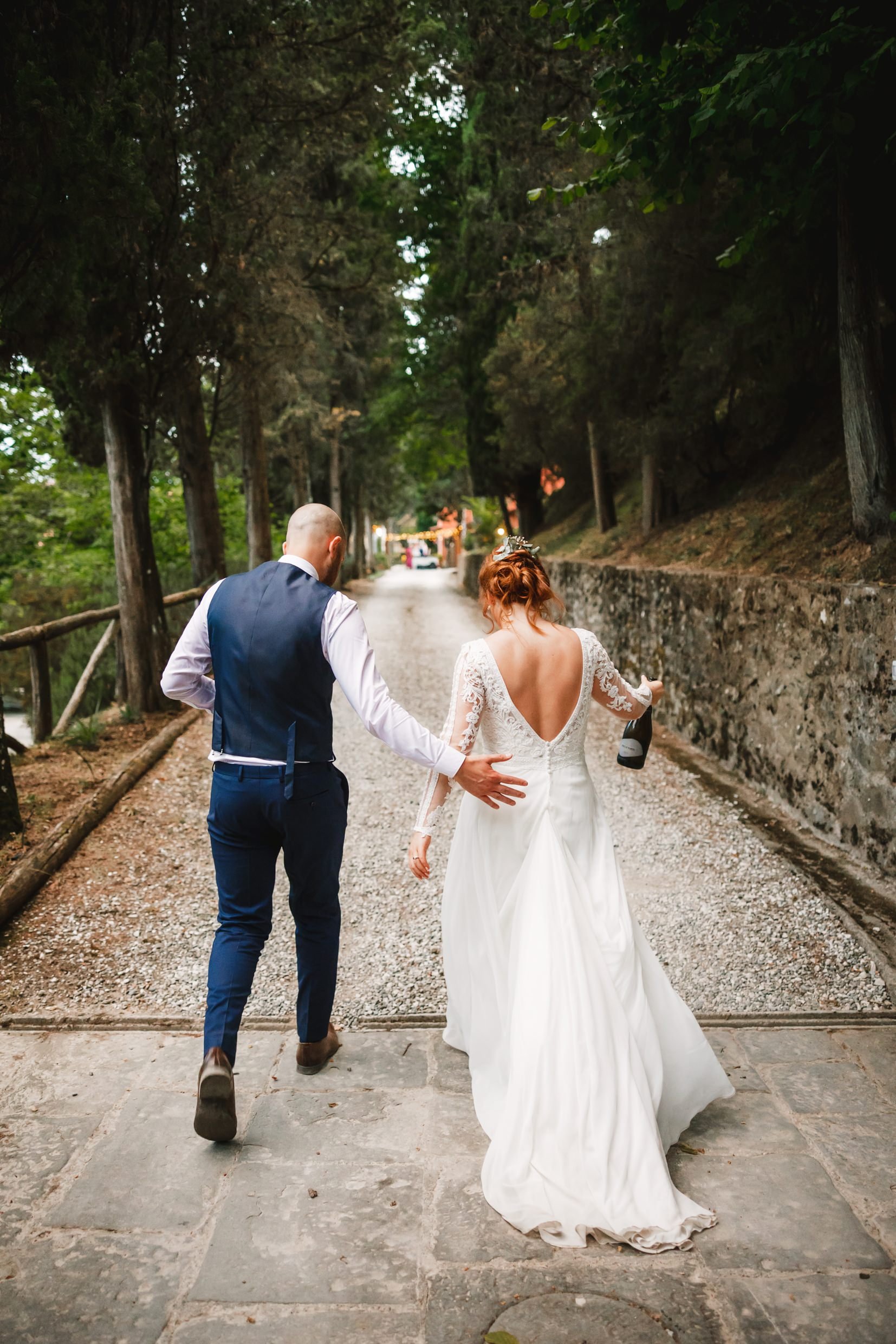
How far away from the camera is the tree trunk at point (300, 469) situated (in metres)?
20.4

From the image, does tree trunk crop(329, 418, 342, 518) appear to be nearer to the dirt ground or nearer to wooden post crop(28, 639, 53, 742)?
the dirt ground

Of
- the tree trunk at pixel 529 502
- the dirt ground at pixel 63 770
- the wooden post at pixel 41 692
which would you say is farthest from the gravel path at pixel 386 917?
the tree trunk at pixel 529 502

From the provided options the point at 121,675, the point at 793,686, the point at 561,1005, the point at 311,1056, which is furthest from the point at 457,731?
the point at 121,675

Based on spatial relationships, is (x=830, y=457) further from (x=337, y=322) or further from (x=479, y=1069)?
(x=337, y=322)

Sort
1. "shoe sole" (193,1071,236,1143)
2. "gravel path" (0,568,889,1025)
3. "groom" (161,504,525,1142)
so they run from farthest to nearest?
"gravel path" (0,568,889,1025) < "groom" (161,504,525,1142) < "shoe sole" (193,1071,236,1143)

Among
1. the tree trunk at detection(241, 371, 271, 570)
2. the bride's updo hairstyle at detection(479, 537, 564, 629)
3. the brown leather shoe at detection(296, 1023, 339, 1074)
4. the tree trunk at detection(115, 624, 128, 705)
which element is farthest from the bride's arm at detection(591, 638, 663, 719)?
the tree trunk at detection(241, 371, 271, 570)

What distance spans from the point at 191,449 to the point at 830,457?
756 centimetres

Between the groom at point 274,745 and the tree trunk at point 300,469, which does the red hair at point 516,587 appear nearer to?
the groom at point 274,745

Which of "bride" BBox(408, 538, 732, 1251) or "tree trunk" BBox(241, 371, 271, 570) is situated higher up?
"tree trunk" BBox(241, 371, 271, 570)

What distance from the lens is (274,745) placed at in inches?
127

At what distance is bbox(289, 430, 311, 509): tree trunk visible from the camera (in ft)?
67.1

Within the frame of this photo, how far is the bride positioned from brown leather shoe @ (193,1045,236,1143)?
2.75ft

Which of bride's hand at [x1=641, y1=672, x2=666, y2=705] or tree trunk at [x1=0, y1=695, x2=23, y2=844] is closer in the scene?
bride's hand at [x1=641, y1=672, x2=666, y2=705]

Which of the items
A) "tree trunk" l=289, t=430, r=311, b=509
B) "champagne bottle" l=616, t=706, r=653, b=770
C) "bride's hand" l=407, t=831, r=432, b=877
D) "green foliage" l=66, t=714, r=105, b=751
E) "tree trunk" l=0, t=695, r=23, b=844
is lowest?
"green foliage" l=66, t=714, r=105, b=751
